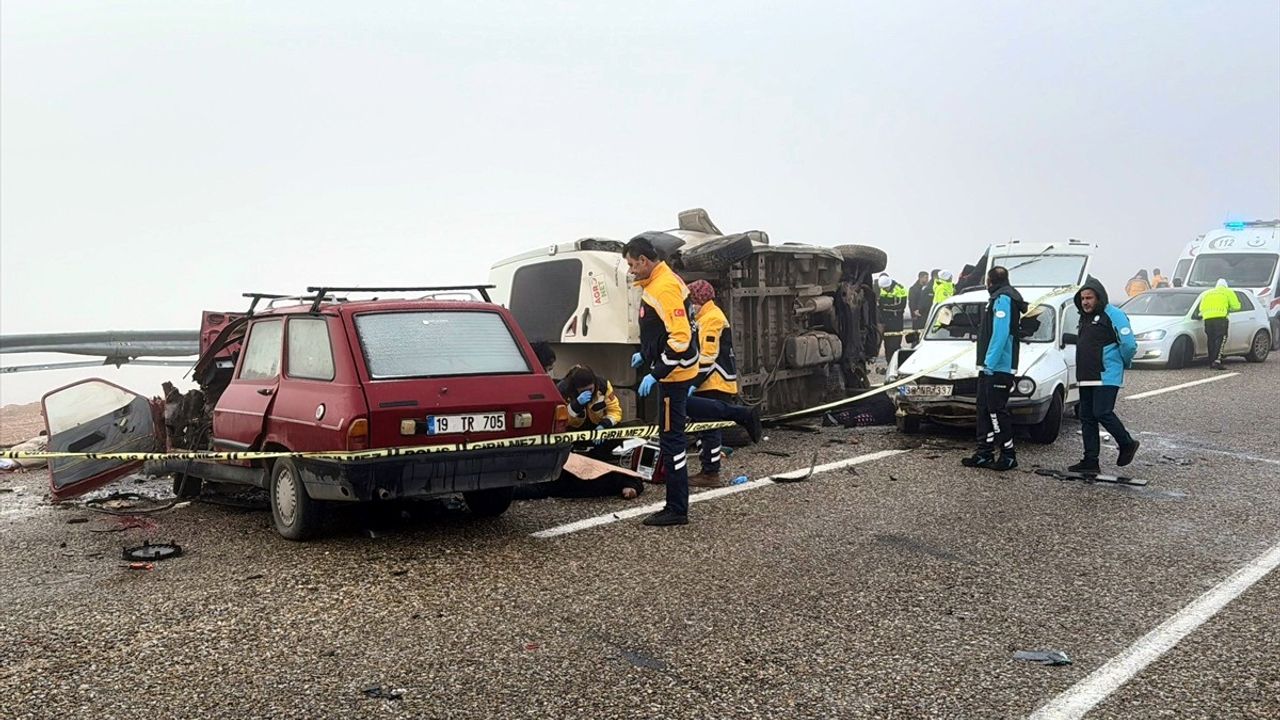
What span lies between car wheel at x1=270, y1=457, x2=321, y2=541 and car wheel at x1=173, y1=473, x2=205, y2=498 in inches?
72.0

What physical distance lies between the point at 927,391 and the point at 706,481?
343 centimetres

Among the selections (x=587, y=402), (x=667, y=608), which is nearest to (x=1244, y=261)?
(x=587, y=402)

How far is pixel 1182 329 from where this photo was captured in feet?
58.4

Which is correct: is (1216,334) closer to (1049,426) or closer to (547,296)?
(1049,426)

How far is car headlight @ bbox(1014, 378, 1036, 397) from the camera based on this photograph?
10398 mm

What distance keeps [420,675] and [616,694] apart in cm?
83

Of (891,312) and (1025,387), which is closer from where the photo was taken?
(1025,387)

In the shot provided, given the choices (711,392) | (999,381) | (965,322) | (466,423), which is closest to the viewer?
(466,423)

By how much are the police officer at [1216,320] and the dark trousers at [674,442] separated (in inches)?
554

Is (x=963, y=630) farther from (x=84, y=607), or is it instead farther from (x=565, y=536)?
(x=84, y=607)

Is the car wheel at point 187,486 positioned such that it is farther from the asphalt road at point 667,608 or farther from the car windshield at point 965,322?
the car windshield at point 965,322

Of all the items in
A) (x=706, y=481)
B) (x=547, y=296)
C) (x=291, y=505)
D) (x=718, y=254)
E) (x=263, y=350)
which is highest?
(x=718, y=254)

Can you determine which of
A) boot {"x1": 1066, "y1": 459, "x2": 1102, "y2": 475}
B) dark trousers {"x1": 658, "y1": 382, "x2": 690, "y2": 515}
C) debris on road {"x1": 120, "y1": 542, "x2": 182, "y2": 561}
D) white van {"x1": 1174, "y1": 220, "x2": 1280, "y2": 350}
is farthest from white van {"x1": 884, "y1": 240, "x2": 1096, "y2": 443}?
white van {"x1": 1174, "y1": 220, "x2": 1280, "y2": 350}

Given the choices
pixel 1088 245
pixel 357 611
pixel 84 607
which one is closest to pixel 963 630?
pixel 357 611
